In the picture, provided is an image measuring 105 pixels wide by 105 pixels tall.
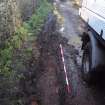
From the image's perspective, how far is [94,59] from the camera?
23.9 ft

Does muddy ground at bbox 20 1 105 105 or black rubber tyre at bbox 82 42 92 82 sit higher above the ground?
black rubber tyre at bbox 82 42 92 82

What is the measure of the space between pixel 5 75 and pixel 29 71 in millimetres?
1101

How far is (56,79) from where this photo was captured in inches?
353

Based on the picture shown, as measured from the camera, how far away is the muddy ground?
759 cm

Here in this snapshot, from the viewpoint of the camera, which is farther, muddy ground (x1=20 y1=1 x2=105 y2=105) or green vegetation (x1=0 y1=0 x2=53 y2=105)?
green vegetation (x1=0 y1=0 x2=53 y2=105)

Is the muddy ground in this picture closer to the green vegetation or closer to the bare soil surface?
the bare soil surface

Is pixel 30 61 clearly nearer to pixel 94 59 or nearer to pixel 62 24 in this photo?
pixel 94 59

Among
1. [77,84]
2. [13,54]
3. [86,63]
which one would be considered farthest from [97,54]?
[13,54]

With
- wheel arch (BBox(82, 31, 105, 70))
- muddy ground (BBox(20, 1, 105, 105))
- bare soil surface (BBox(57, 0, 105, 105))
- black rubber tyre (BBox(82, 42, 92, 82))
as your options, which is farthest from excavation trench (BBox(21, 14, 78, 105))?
wheel arch (BBox(82, 31, 105, 70))

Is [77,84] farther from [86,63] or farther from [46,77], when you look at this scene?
[46,77]

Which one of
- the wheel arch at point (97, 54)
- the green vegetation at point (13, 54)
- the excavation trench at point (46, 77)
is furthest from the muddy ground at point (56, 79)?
the wheel arch at point (97, 54)

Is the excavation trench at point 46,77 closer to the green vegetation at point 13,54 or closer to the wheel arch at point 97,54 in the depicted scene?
the green vegetation at point 13,54

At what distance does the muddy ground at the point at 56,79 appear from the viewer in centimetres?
759

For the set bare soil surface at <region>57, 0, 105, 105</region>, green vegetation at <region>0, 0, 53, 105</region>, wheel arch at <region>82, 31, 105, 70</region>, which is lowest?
bare soil surface at <region>57, 0, 105, 105</region>
